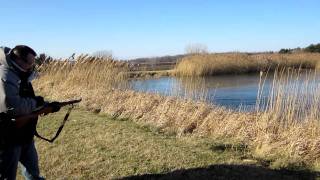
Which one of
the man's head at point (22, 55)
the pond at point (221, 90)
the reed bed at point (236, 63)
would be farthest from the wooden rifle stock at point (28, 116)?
the reed bed at point (236, 63)

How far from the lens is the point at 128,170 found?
21.9ft

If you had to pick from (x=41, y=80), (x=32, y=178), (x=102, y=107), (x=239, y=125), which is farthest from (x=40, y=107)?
(x=41, y=80)

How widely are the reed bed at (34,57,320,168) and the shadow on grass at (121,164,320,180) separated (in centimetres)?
48

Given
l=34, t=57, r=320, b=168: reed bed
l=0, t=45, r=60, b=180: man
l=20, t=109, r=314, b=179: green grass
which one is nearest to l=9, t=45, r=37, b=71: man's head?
l=0, t=45, r=60, b=180: man

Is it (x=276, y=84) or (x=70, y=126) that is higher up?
(x=276, y=84)

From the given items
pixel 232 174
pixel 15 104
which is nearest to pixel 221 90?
pixel 232 174

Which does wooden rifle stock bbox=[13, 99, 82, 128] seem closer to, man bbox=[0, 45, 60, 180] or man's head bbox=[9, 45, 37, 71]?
man bbox=[0, 45, 60, 180]

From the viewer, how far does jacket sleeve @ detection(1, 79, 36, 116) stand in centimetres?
474

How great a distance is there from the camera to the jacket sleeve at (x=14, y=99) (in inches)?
187

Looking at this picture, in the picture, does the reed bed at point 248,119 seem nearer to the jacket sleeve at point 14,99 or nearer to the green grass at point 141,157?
the green grass at point 141,157

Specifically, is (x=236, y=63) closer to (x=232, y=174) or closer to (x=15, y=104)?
(x=232, y=174)

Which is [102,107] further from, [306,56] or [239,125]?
[306,56]

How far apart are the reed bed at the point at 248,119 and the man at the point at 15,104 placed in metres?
3.53

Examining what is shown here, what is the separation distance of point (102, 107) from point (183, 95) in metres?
2.25
